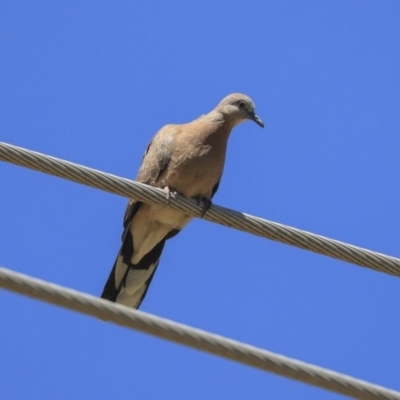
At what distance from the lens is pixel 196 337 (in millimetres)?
3912

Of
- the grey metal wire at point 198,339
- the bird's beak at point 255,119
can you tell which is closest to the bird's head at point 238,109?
the bird's beak at point 255,119

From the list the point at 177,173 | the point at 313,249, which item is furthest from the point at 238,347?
the point at 177,173

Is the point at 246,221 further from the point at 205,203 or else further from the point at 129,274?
the point at 129,274

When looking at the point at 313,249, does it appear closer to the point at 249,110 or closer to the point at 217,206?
the point at 217,206

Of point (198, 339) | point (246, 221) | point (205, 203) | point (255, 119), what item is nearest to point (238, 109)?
point (255, 119)

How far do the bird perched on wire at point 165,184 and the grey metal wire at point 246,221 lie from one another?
1.84 meters

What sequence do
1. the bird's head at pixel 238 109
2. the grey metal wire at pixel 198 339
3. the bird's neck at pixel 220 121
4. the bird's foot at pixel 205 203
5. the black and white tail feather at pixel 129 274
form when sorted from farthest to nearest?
1. the bird's head at pixel 238 109
2. the bird's neck at pixel 220 121
3. the black and white tail feather at pixel 129 274
4. the bird's foot at pixel 205 203
5. the grey metal wire at pixel 198 339

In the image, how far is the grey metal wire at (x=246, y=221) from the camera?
524 centimetres

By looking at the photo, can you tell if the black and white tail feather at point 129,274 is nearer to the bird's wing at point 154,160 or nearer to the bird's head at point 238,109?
the bird's wing at point 154,160

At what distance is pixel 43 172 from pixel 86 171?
23 centimetres

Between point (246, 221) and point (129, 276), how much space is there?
257 centimetres

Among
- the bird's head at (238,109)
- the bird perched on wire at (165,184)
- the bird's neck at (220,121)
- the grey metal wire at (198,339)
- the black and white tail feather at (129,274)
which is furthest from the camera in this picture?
the bird's head at (238,109)

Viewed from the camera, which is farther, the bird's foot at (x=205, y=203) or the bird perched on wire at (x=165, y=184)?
the bird perched on wire at (x=165, y=184)

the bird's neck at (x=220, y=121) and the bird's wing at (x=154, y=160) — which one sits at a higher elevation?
the bird's neck at (x=220, y=121)
